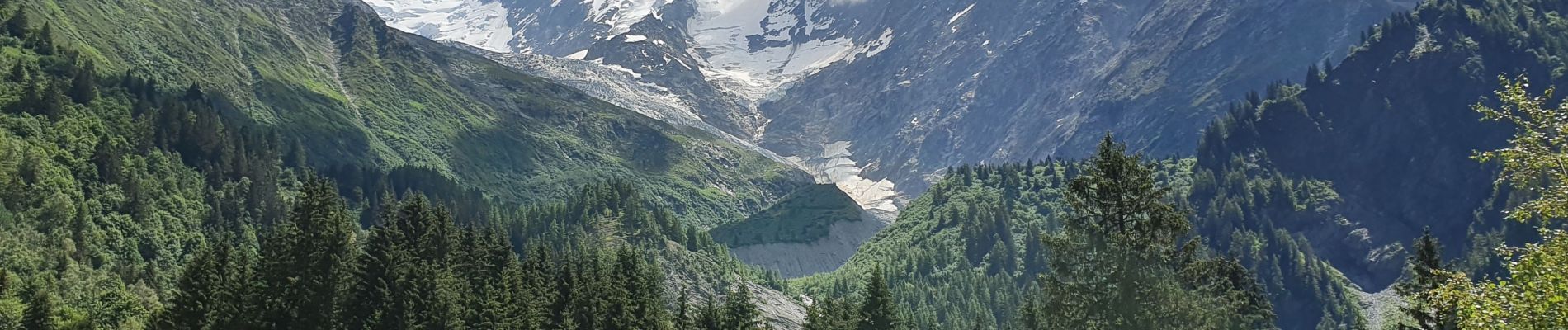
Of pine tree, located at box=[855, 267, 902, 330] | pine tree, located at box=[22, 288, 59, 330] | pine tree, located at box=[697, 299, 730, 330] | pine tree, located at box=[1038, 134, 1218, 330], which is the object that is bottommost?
pine tree, located at box=[22, 288, 59, 330]

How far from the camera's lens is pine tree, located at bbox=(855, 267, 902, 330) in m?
101

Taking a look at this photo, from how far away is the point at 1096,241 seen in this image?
50094 mm

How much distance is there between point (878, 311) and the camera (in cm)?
10144

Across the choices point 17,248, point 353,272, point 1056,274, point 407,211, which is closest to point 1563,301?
point 1056,274

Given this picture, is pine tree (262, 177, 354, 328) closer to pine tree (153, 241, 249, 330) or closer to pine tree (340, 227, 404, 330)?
pine tree (340, 227, 404, 330)

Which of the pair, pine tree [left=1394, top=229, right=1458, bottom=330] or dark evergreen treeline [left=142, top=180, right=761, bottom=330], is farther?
dark evergreen treeline [left=142, top=180, right=761, bottom=330]

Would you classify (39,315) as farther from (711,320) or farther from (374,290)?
(711,320)

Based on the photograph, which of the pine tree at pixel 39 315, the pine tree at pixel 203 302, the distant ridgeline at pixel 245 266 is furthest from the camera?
the pine tree at pixel 39 315

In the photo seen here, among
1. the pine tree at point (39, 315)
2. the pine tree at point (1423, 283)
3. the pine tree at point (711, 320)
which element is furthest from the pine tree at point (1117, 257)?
the pine tree at point (39, 315)

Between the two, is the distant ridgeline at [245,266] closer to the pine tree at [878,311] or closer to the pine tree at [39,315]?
the pine tree at [39,315]

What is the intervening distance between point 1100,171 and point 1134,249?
10.7ft

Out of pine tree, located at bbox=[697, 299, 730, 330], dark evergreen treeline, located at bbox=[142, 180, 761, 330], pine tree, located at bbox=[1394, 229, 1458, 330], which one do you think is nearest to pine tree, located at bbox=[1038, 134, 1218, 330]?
pine tree, located at bbox=[1394, 229, 1458, 330]

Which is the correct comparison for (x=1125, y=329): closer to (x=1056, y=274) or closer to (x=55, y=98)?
(x=1056, y=274)

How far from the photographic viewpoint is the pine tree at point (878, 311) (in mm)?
101062
